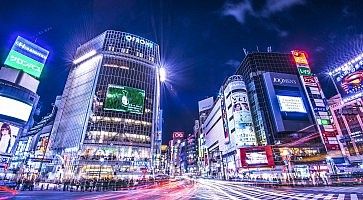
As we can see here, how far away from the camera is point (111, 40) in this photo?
92125 mm

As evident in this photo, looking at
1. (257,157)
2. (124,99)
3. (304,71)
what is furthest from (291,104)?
(124,99)

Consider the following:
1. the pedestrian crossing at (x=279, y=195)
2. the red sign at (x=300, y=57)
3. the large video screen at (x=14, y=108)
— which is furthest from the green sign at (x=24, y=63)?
the red sign at (x=300, y=57)

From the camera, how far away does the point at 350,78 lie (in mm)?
39188

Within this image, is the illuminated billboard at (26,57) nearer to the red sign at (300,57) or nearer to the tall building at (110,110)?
the tall building at (110,110)

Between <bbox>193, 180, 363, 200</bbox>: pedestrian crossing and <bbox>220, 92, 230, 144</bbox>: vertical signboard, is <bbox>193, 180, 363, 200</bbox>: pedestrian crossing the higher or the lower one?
the lower one

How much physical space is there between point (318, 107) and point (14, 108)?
81951mm

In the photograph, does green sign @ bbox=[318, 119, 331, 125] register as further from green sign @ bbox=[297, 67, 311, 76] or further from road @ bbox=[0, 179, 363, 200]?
road @ bbox=[0, 179, 363, 200]

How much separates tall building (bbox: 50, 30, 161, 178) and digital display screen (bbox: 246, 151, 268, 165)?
32.6m

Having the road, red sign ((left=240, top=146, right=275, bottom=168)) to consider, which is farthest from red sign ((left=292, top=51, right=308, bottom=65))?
the road

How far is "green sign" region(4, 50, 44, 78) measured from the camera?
52.1 metres

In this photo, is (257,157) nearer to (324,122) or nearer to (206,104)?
(324,122)

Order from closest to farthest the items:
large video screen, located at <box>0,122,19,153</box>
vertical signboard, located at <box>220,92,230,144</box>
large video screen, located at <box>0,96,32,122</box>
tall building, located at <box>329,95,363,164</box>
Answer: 1. large video screen, located at <box>0,122,19,153</box>
2. large video screen, located at <box>0,96,32,122</box>
3. tall building, located at <box>329,95,363,164</box>
4. vertical signboard, located at <box>220,92,230,144</box>

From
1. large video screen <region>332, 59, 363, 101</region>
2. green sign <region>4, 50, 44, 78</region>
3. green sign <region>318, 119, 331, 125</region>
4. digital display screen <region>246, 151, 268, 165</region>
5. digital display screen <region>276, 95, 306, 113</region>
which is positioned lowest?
digital display screen <region>246, 151, 268, 165</region>

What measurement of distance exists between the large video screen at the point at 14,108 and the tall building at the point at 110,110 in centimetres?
2001
